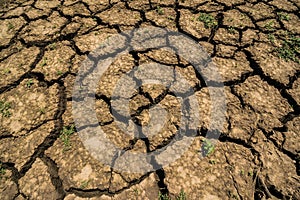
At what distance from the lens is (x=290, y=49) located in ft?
6.28

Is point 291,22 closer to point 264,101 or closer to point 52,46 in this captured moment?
point 264,101

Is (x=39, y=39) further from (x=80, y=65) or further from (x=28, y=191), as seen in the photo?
(x=28, y=191)

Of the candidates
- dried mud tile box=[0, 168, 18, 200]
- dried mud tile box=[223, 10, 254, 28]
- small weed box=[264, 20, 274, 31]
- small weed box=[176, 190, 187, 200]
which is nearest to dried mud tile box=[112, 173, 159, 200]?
small weed box=[176, 190, 187, 200]

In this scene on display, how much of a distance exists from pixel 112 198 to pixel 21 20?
5.82ft

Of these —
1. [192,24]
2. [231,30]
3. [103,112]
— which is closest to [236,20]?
[231,30]

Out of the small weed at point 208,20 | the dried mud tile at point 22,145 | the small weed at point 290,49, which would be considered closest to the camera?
the dried mud tile at point 22,145

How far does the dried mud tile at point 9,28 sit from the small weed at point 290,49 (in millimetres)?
2069

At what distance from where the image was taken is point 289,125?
4.95 feet

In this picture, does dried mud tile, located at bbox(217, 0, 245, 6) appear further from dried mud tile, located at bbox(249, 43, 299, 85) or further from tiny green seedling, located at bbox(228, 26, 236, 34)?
dried mud tile, located at bbox(249, 43, 299, 85)

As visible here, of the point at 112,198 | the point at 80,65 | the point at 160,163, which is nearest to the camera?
the point at 112,198

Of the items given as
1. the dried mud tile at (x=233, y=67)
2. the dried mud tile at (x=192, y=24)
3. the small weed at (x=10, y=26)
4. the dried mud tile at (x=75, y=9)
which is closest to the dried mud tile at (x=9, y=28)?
the small weed at (x=10, y=26)

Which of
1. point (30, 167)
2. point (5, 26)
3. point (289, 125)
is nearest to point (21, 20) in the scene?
point (5, 26)

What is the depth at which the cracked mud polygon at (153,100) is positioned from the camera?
130 cm

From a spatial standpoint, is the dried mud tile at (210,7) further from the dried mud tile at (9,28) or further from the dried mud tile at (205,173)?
the dried mud tile at (9,28)
